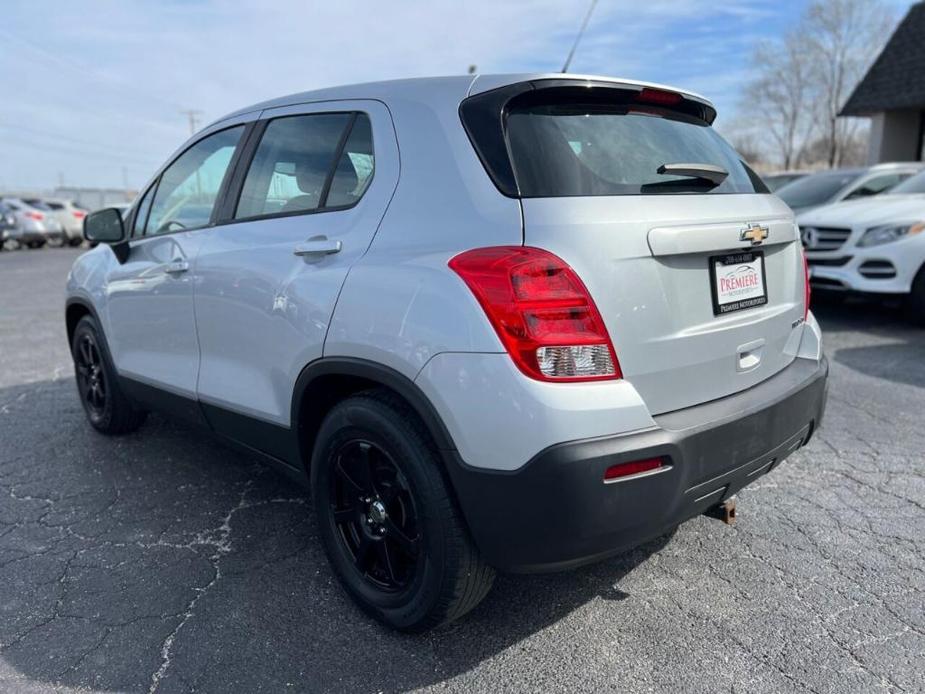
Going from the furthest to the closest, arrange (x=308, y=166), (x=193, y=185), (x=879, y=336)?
(x=879, y=336) < (x=193, y=185) < (x=308, y=166)

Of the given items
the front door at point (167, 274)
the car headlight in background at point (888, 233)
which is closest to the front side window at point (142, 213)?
the front door at point (167, 274)

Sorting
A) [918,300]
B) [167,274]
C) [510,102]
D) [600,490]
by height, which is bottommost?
[918,300]

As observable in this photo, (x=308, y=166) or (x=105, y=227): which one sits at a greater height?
(x=308, y=166)

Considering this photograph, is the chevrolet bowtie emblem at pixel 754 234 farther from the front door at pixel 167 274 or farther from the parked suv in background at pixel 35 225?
the parked suv in background at pixel 35 225

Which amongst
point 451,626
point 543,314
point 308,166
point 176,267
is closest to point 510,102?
point 543,314

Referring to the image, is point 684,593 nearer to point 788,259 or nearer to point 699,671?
point 699,671

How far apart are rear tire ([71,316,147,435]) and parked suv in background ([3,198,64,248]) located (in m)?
21.0

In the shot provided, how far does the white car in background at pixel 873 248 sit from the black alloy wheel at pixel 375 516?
631 centimetres

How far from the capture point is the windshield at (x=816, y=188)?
31.8 ft

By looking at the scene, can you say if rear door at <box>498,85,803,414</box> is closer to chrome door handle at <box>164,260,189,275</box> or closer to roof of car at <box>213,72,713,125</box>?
roof of car at <box>213,72,713,125</box>

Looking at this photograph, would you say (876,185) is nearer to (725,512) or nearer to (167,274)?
(725,512)

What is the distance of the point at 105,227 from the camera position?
3934mm

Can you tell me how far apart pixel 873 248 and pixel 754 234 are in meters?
5.52

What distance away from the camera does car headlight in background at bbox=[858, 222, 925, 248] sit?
6.86m
